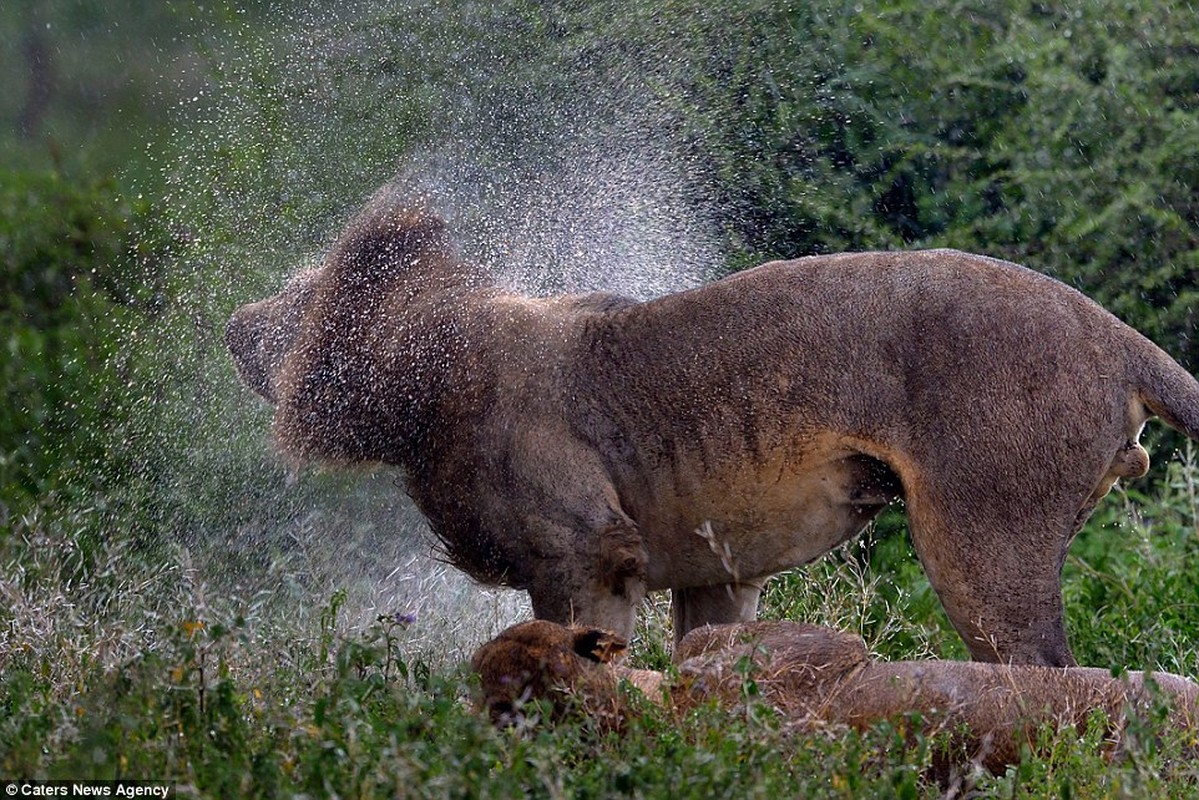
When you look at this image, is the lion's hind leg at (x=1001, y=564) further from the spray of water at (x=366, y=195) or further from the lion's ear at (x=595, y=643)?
the spray of water at (x=366, y=195)

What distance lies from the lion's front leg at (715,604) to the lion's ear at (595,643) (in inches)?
51.5

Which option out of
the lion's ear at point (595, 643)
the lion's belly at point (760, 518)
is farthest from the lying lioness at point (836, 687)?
the lion's belly at point (760, 518)

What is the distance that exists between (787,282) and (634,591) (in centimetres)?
108

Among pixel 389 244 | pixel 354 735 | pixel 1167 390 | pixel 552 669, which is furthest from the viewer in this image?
pixel 389 244

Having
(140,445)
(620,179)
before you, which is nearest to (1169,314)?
(620,179)

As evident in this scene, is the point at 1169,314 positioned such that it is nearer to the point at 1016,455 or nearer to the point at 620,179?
the point at 620,179

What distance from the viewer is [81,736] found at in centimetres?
398

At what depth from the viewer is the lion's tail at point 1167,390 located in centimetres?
500

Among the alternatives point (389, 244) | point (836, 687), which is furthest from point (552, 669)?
point (389, 244)

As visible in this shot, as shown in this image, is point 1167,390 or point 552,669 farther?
point 1167,390

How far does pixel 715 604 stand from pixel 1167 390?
1739 mm

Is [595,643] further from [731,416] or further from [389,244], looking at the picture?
[389,244]

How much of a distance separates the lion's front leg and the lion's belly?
0.24 metres

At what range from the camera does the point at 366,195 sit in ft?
27.2
